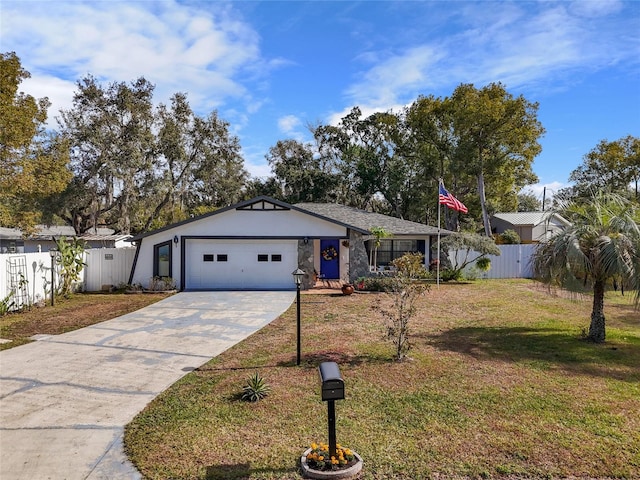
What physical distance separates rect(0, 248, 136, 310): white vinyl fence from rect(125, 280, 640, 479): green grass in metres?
8.19

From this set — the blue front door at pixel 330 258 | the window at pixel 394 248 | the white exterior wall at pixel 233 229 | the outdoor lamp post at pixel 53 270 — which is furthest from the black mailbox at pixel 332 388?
the window at pixel 394 248

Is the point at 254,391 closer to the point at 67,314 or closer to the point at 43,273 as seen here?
the point at 67,314

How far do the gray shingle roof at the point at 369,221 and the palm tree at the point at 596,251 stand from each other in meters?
11.4

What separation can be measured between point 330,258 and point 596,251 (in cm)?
1380

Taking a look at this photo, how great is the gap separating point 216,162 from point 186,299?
770 inches

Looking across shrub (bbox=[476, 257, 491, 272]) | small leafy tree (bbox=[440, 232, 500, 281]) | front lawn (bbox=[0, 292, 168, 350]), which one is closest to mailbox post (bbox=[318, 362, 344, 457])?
front lawn (bbox=[0, 292, 168, 350])

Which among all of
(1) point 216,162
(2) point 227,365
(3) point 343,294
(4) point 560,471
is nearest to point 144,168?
(1) point 216,162

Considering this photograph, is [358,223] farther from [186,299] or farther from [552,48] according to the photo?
[552,48]

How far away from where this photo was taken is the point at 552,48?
32.9ft

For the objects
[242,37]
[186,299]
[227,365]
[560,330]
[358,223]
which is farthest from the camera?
[358,223]

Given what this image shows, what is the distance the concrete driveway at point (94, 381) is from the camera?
4395 millimetres

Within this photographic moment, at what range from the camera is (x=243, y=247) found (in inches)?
716

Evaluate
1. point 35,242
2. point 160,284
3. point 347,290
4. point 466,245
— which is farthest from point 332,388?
point 35,242

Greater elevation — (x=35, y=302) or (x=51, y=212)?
(x=51, y=212)
